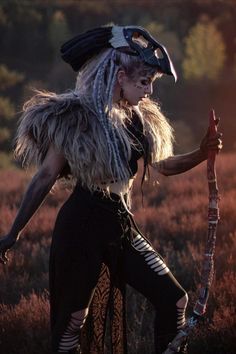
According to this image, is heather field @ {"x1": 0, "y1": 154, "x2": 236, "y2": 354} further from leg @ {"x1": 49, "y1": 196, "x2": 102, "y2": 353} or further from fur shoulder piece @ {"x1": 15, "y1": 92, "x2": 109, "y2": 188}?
fur shoulder piece @ {"x1": 15, "y1": 92, "x2": 109, "y2": 188}

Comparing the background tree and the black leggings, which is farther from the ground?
the background tree

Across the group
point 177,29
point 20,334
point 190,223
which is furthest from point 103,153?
point 177,29

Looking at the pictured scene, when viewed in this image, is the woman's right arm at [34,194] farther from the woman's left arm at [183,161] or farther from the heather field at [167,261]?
the heather field at [167,261]

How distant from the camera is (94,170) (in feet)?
12.4

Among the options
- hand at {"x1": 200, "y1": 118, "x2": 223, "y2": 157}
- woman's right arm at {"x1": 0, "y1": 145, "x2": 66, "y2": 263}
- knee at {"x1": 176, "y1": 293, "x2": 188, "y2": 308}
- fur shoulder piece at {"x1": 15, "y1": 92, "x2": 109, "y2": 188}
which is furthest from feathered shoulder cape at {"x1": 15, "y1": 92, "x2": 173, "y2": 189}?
knee at {"x1": 176, "y1": 293, "x2": 188, "y2": 308}

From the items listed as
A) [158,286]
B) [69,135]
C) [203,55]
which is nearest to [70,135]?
[69,135]

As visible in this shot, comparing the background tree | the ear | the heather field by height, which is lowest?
the heather field

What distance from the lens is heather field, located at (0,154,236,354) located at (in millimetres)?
5367

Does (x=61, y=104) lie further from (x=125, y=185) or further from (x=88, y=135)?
(x=125, y=185)

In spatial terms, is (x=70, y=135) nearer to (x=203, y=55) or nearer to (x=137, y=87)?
(x=137, y=87)

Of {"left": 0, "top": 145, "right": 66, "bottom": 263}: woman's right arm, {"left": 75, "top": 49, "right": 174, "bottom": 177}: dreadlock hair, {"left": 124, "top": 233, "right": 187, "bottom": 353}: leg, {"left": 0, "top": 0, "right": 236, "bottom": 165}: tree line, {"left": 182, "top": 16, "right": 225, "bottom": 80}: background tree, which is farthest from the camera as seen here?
{"left": 182, "top": 16, "right": 225, "bottom": 80}: background tree

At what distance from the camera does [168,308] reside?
396cm

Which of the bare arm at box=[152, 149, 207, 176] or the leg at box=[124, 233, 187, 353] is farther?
the bare arm at box=[152, 149, 207, 176]

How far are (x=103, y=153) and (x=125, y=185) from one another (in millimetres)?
279
